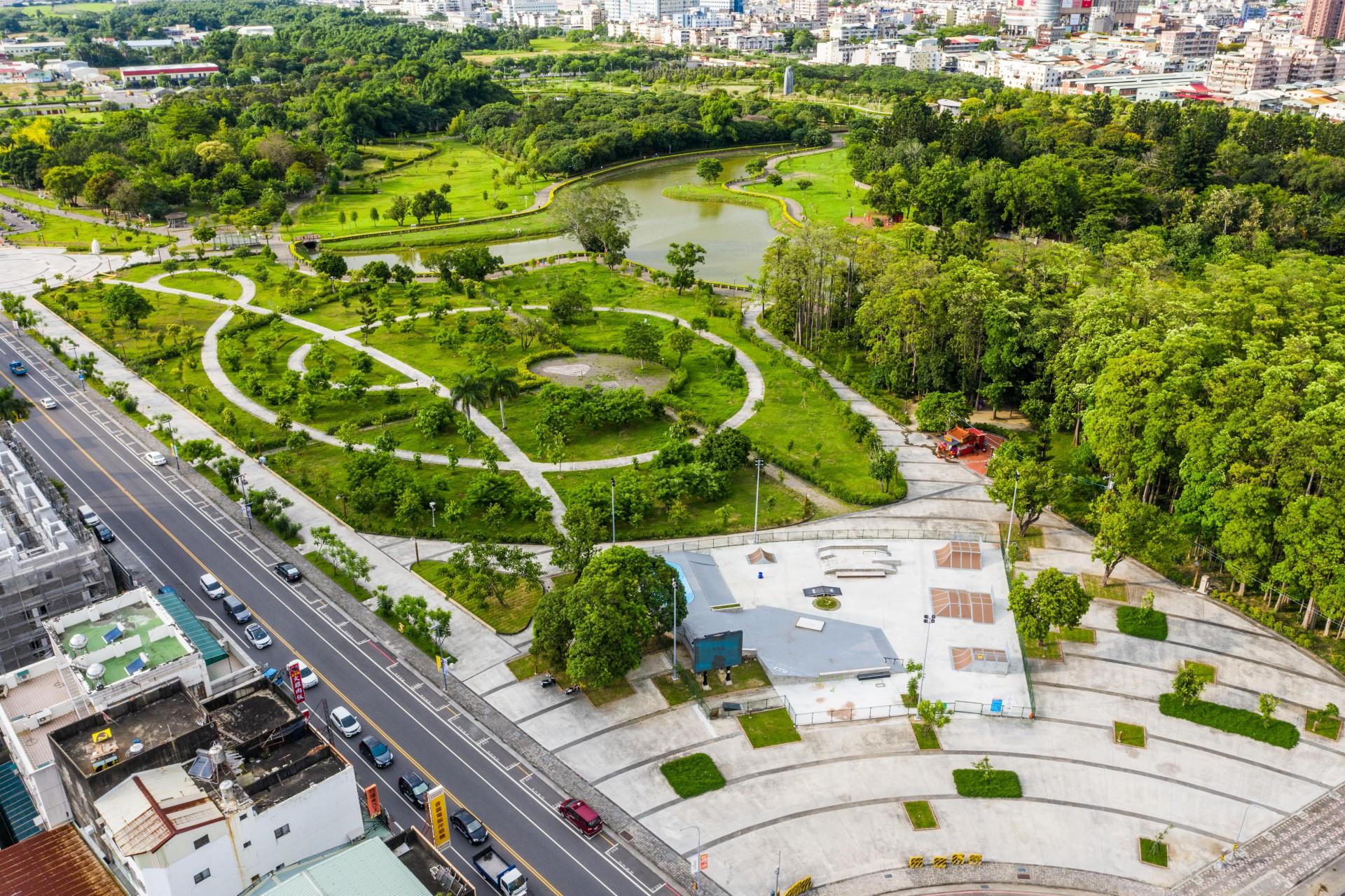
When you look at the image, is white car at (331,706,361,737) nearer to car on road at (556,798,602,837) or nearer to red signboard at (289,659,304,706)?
red signboard at (289,659,304,706)

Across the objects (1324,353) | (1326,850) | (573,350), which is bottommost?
(1326,850)

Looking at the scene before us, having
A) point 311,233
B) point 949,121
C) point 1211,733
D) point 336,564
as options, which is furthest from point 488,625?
point 949,121

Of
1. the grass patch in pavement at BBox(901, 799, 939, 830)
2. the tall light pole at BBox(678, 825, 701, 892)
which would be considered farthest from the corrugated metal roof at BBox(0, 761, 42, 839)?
the grass patch in pavement at BBox(901, 799, 939, 830)

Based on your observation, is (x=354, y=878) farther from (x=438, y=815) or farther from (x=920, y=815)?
(x=920, y=815)

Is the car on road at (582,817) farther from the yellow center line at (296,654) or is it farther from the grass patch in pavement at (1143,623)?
the grass patch in pavement at (1143,623)

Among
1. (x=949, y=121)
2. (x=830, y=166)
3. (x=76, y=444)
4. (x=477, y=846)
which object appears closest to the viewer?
(x=477, y=846)

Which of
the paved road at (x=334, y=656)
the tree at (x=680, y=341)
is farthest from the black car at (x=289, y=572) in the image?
the tree at (x=680, y=341)

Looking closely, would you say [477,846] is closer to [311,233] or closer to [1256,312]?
[1256,312]
